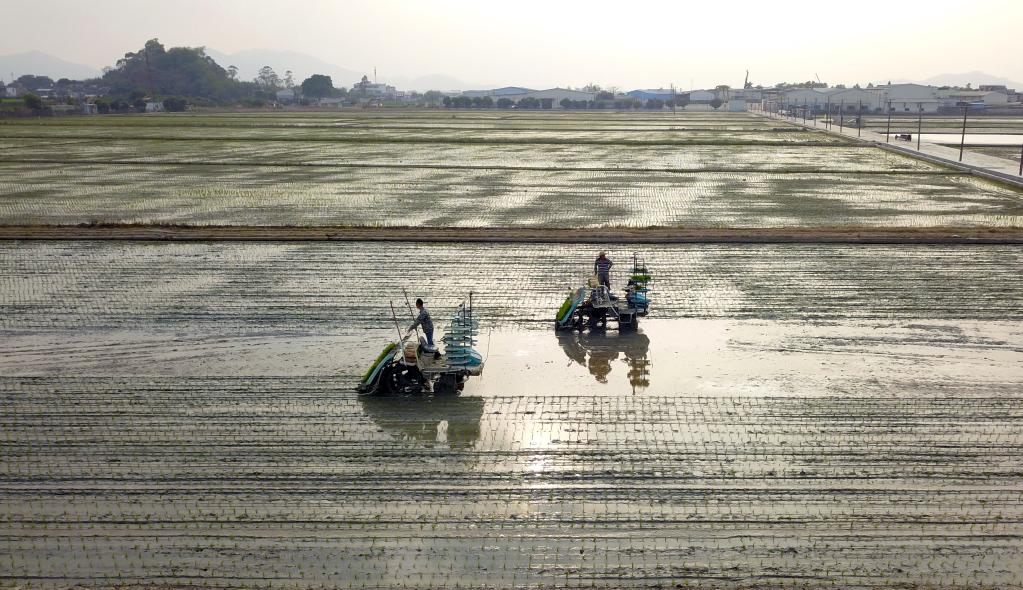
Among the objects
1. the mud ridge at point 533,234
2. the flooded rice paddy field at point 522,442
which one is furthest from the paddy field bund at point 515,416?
the mud ridge at point 533,234

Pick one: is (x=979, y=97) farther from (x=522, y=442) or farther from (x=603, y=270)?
(x=522, y=442)

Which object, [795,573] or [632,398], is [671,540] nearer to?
[795,573]

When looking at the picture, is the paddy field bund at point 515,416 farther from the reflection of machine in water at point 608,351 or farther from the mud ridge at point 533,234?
the mud ridge at point 533,234

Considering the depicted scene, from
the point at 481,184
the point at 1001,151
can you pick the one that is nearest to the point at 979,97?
the point at 1001,151

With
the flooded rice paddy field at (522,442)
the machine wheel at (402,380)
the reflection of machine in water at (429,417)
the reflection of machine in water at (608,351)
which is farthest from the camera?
the reflection of machine in water at (608,351)

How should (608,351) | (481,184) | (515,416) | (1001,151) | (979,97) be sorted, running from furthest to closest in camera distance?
(979,97) < (1001,151) < (481,184) < (608,351) < (515,416)

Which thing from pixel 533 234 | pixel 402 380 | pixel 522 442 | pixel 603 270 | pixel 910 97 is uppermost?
pixel 910 97

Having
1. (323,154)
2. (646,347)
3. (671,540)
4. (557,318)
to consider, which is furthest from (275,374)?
(323,154)
